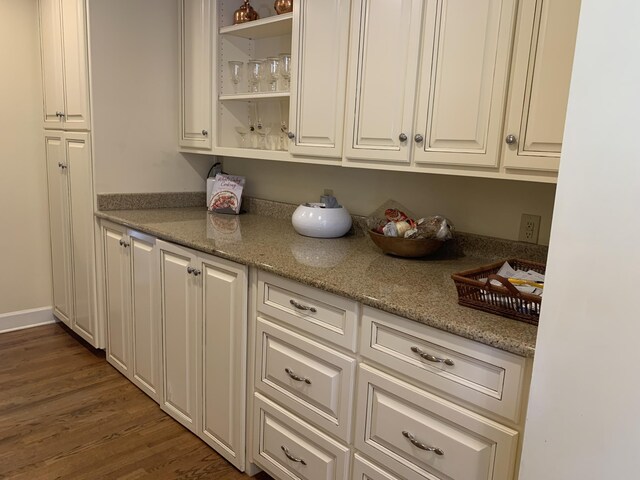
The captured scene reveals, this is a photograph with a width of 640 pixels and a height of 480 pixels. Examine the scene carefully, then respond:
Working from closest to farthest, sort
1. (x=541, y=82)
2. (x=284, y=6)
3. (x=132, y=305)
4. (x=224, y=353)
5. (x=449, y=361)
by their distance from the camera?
(x=449, y=361)
(x=541, y=82)
(x=224, y=353)
(x=284, y=6)
(x=132, y=305)

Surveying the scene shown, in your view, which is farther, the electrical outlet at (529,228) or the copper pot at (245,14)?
the copper pot at (245,14)

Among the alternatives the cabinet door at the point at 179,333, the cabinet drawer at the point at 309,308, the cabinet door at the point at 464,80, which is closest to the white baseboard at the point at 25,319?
the cabinet door at the point at 179,333

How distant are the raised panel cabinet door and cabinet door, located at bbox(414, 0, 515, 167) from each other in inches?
74.4

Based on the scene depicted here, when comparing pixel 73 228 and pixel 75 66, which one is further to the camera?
pixel 73 228

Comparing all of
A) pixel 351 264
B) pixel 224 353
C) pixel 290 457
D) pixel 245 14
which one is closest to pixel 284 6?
pixel 245 14

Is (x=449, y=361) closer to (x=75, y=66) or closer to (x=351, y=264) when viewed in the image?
(x=351, y=264)

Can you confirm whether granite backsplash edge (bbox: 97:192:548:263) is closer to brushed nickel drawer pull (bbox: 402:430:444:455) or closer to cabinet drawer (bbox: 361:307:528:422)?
cabinet drawer (bbox: 361:307:528:422)

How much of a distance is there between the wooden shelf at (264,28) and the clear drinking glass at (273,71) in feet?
0.52

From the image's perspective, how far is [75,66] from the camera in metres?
2.71

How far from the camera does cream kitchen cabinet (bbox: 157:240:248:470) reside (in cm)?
190

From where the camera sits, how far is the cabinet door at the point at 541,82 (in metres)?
1.36

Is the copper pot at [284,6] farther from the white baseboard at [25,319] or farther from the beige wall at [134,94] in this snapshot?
the white baseboard at [25,319]

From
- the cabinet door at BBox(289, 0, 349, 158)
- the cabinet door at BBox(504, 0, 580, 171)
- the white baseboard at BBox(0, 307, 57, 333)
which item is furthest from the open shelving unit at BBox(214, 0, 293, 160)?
the white baseboard at BBox(0, 307, 57, 333)

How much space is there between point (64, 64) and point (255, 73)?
119cm
